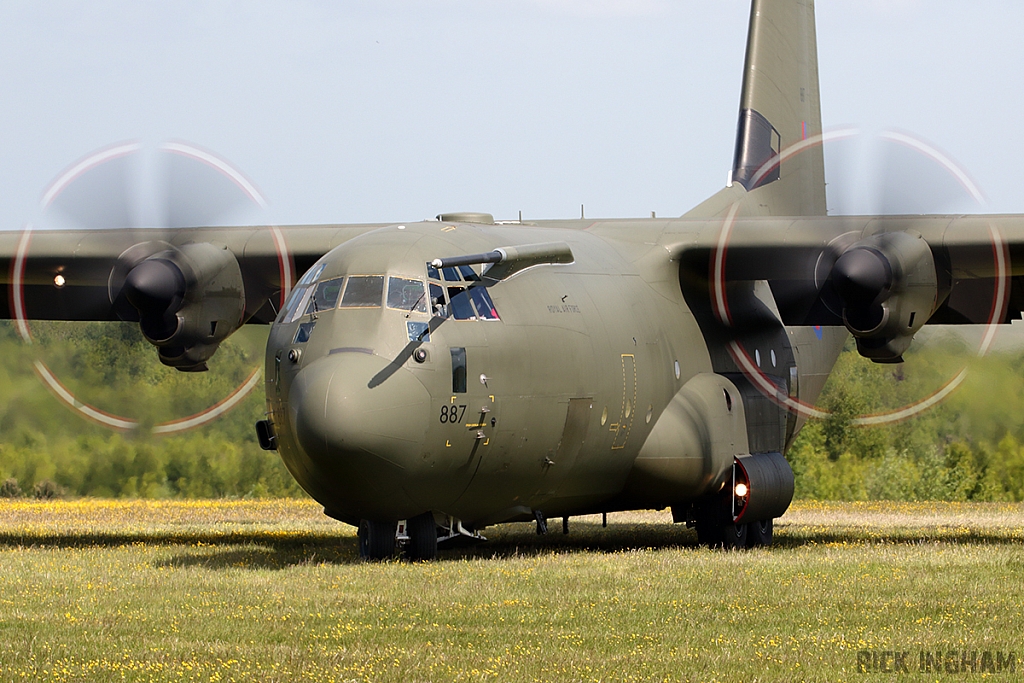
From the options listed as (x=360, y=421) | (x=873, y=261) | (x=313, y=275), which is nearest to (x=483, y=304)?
(x=313, y=275)

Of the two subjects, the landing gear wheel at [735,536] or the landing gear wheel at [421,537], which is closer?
the landing gear wheel at [421,537]

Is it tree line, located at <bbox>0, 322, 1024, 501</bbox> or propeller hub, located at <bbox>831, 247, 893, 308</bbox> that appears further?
tree line, located at <bbox>0, 322, 1024, 501</bbox>

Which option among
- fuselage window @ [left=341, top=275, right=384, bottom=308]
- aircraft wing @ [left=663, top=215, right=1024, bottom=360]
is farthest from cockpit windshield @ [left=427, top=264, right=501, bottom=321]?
aircraft wing @ [left=663, top=215, right=1024, bottom=360]

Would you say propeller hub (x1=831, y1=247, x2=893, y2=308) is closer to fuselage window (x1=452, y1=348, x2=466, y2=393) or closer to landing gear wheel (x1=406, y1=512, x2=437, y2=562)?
fuselage window (x1=452, y1=348, x2=466, y2=393)

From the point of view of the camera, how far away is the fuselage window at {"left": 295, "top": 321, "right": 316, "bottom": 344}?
14015 mm

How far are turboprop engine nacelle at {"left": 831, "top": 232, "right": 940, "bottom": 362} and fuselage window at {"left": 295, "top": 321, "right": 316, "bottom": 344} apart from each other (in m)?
6.73

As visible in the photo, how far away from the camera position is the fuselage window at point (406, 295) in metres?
14.0

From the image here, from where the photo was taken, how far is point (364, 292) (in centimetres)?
1409

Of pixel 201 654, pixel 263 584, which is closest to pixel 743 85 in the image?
pixel 263 584

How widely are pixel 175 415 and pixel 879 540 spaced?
13318 millimetres

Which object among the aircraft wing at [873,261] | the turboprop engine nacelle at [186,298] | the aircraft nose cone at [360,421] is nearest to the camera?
the aircraft nose cone at [360,421]

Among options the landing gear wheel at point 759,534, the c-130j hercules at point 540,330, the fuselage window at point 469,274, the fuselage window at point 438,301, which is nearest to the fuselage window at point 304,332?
the c-130j hercules at point 540,330

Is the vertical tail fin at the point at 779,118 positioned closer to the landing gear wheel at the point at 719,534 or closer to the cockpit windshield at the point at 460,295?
the landing gear wheel at the point at 719,534

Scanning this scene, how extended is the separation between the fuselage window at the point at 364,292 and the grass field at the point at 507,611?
105 inches
